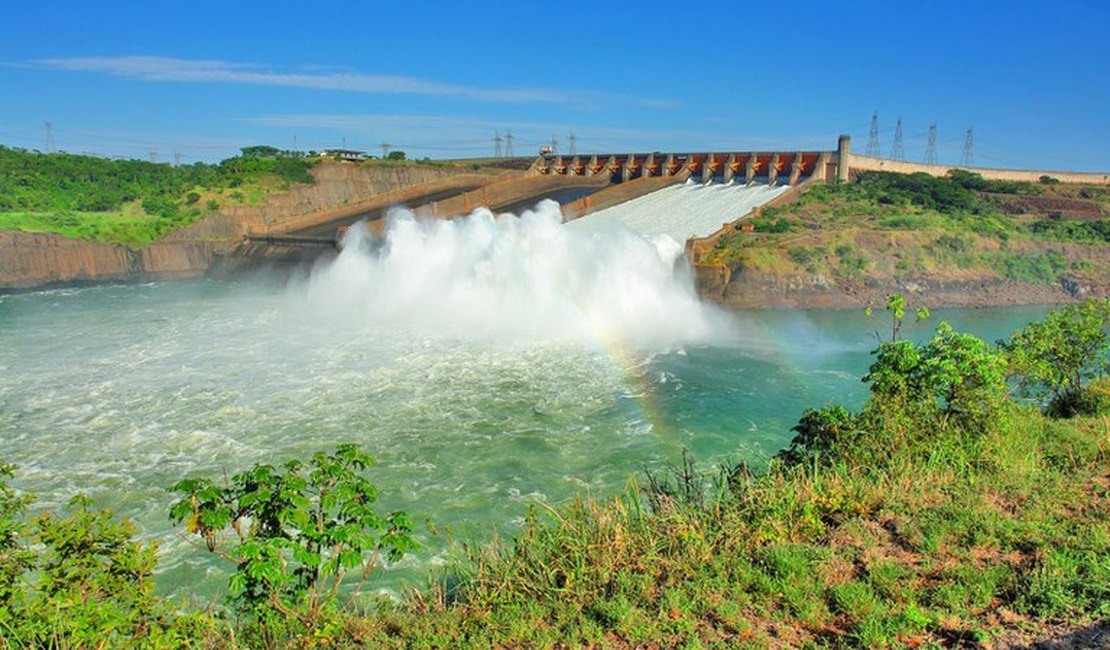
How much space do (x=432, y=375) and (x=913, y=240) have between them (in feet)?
76.7

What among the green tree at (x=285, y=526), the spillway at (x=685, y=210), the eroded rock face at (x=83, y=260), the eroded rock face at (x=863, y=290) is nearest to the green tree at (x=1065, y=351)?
the green tree at (x=285, y=526)

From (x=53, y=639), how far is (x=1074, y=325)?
13234 mm

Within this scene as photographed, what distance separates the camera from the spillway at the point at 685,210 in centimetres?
3403

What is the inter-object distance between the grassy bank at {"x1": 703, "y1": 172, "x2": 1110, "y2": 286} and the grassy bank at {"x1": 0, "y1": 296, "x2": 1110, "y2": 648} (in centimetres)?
2273

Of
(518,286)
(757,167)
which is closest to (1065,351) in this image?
(518,286)

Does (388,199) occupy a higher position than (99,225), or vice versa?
(388,199)

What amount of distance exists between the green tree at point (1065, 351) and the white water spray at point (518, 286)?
11.3 metres

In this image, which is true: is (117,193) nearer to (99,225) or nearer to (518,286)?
(99,225)

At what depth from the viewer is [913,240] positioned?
32.0 meters

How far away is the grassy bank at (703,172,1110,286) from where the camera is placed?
99.1 feet

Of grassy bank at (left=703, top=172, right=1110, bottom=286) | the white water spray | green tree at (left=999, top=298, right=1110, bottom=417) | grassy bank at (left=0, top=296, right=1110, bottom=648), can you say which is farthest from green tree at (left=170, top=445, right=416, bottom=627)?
grassy bank at (left=703, top=172, right=1110, bottom=286)

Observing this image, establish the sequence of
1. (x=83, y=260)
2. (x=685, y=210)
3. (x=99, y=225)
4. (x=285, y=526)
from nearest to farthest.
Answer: (x=285, y=526) → (x=83, y=260) → (x=99, y=225) → (x=685, y=210)

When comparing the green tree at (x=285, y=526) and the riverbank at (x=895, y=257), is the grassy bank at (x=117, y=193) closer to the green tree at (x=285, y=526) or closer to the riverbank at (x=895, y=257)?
the riverbank at (x=895, y=257)

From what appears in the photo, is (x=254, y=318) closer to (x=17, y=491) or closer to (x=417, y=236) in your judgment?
(x=417, y=236)
